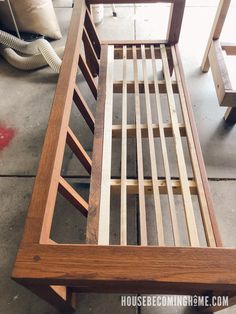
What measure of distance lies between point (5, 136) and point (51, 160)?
1.05m

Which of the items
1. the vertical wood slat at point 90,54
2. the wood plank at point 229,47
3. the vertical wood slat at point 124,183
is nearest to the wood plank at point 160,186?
the vertical wood slat at point 124,183

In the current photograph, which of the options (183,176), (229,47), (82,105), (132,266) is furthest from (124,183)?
(229,47)

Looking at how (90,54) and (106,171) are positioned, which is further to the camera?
(90,54)

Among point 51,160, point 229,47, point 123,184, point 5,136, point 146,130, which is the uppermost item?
point 229,47

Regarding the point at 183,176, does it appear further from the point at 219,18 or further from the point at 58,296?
the point at 219,18

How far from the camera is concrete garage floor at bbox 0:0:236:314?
1.08 meters

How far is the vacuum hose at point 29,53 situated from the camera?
183 centimetres

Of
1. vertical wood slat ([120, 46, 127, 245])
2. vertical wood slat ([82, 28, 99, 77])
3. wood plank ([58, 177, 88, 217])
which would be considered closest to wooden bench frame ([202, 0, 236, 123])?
vertical wood slat ([120, 46, 127, 245])

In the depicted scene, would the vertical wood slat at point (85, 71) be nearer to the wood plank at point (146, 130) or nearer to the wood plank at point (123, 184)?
the wood plank at point (123, 184)

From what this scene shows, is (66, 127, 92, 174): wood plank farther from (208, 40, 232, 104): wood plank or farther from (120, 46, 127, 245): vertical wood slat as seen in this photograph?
(208, 40, 232, 104): wood plank

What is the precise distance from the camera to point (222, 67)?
1.46m

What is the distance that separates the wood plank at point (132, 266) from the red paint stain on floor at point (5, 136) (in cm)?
112

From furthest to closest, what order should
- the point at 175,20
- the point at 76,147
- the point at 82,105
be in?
the point at 175,20, the point at 82,105, the point at 76,147

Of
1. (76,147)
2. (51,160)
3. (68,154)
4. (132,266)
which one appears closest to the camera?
(132,266)
